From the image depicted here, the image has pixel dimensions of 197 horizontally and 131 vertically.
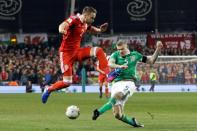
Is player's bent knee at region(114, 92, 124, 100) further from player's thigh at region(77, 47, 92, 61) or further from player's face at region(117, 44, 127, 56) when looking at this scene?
player's thigh at region(77, 47, 92, 61)

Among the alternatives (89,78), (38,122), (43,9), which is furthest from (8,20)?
(38,122)

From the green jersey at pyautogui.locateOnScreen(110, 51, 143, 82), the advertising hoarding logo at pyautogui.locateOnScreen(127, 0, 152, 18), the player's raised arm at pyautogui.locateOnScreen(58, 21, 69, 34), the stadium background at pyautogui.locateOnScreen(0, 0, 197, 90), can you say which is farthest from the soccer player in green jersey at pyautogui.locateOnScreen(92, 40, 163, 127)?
the advertising hoarding logo at pyautogui.locateOnScreen(127, 0, 152, 18)

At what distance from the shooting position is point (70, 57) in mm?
18453

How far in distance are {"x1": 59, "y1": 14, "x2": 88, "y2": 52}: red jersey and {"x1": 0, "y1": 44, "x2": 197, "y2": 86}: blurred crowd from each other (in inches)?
852

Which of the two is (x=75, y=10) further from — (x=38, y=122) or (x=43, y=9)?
(x=38, y=122)

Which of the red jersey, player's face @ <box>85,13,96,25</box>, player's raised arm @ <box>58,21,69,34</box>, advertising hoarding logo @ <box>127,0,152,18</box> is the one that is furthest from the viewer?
advertising hoarding logo @ <box>127,0,152,18</box>

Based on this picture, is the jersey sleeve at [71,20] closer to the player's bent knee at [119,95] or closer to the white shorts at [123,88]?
the white shorts at [123,88]

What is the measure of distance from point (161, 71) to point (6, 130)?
27.3m

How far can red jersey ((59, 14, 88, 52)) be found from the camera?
17938 mm

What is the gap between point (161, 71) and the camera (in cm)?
4166

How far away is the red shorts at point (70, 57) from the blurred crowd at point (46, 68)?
844 inches

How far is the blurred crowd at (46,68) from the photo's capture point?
135 feet

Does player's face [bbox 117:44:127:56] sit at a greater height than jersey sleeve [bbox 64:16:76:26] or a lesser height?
lesser

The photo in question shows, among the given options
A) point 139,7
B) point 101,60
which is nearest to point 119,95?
point 101,60
